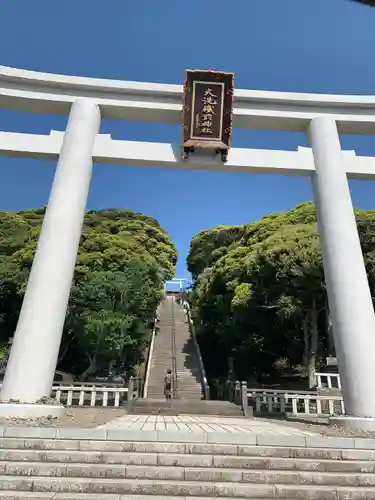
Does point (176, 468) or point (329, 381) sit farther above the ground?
point (329, 381)

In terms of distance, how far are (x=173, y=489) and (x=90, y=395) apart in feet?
34.3

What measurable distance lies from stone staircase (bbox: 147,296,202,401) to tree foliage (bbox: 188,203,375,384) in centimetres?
186

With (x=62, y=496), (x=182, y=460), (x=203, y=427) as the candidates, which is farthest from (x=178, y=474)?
(x=203, y=427)

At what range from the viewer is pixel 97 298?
1597cm

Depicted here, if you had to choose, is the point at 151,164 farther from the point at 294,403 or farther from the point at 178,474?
the point at 294,403

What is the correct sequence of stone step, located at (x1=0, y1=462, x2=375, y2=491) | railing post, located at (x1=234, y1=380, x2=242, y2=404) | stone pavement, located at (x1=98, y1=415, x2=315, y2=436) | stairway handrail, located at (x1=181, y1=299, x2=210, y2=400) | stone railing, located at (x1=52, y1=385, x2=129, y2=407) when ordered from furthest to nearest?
stairway handrail, located at (x1=181, y1=299, x2=210, y2=400), railing post, located at (x1=234, y1=380, x2=242, y2=404), stone railing, located at (x1=52, y1=385, x2=129, y2=407), stone pavement, located at (x1=98, y1=415, x2=315, y2=436), stone step, located at (x1=0, y1=462, x2=375, y2=491)

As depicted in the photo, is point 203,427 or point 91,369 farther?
point 91,369

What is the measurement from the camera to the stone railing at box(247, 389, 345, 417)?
1211cm

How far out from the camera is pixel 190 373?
19.9m

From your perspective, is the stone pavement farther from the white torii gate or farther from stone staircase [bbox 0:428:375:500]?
the white torii gate

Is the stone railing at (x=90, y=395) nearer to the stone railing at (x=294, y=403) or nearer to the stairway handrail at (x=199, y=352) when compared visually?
the stone railing at (x=294, y=403)

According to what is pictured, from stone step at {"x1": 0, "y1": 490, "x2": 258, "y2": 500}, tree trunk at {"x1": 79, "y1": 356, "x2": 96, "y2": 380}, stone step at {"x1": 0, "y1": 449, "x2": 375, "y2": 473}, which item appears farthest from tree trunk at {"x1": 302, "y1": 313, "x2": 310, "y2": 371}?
stone step at {"x1": 0, "y1": 490, "x2": 258, "y2": 500}

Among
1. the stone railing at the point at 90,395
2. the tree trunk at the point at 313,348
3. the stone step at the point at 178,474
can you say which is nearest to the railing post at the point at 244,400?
the tree trunk at the point at 313,348

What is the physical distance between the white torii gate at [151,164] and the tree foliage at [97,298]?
789 cm
